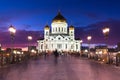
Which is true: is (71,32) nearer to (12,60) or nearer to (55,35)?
(55,35)

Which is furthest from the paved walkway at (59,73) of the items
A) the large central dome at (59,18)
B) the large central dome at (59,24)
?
the large central dome at (59,18)

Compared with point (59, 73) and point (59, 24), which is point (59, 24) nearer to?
point (59, 24)

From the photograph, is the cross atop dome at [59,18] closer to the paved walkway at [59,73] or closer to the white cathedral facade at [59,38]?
the white cathedral facade at [59,38]

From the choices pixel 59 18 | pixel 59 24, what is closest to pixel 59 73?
pixel 59 24

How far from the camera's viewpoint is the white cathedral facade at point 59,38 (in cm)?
18375

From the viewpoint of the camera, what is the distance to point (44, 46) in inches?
7618

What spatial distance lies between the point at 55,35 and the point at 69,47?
10435 millimetres

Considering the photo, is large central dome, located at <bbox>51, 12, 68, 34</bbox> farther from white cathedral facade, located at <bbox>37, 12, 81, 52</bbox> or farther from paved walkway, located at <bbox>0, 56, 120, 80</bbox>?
paved walkway, located at <bbox>0, 56, 120, 80</bbox>

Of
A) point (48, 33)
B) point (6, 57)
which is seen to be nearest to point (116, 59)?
point (6, 57)

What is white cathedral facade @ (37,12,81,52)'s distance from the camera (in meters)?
184

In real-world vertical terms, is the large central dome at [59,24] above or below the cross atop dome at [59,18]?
below

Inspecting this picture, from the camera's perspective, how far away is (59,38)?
187000 mm

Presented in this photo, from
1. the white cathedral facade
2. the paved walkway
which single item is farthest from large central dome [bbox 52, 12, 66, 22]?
the paved walkway

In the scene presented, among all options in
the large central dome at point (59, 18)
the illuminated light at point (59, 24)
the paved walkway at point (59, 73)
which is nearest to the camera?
the paved walkway at point (59, 73)
